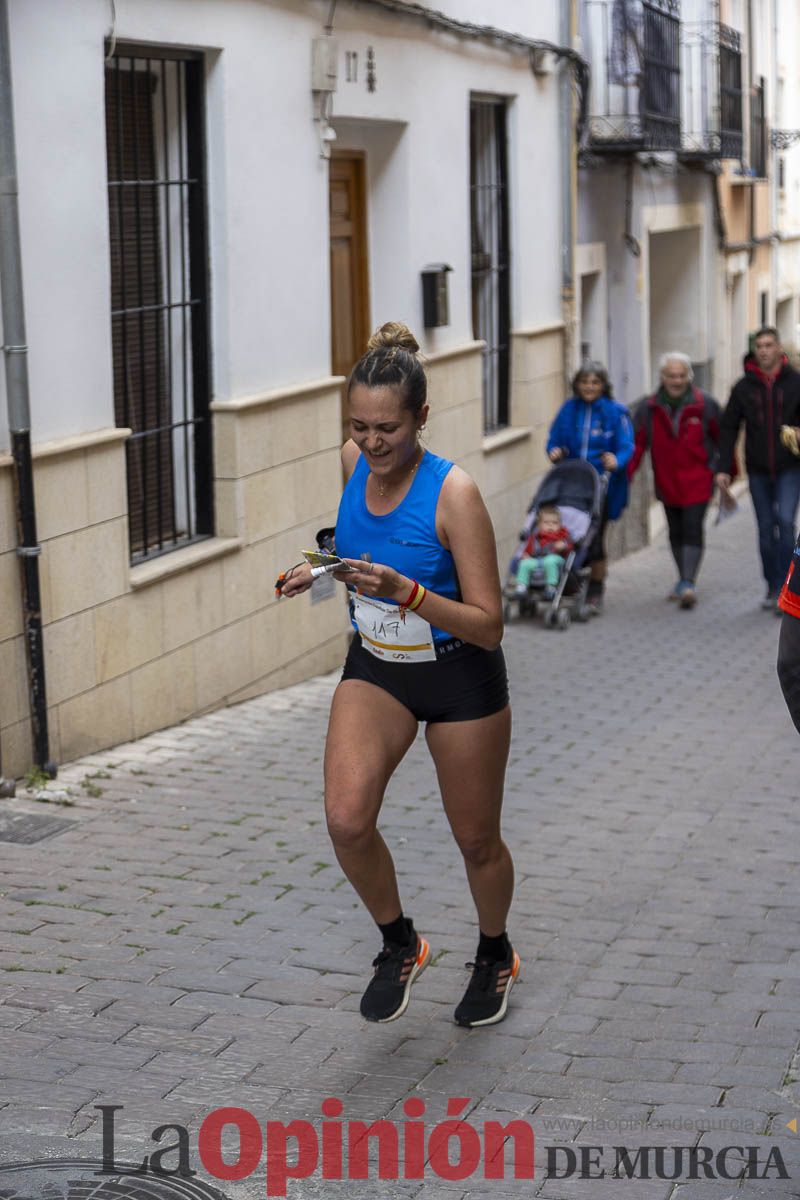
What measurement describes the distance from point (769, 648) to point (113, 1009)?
7189 mm

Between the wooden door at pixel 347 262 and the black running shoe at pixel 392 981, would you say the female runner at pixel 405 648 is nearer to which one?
the black running shoe at pixel 392 981

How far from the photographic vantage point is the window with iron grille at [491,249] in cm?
1313

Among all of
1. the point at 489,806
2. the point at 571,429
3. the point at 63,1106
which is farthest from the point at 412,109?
the point at 63,1106

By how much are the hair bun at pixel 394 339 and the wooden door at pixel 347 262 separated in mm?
6195

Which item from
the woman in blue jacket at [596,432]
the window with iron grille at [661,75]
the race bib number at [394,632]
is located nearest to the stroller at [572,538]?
the woman in blue jacket at [596,432]

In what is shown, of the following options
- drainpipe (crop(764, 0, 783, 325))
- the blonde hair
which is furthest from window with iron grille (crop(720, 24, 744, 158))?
the blonde hair

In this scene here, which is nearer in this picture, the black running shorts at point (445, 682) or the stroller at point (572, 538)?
the black running shorts at point (445, 682)

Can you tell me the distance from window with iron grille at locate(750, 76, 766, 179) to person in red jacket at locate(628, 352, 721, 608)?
1121cm

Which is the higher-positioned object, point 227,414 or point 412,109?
point 412,109

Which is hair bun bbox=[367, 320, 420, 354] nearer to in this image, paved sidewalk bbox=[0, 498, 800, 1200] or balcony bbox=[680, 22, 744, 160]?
paved sidewalk bbox=[0, 498, 800, 1200]

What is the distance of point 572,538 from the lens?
11891mm

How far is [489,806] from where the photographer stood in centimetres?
465

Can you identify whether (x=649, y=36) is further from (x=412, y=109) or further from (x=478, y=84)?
(x=412, y=109)

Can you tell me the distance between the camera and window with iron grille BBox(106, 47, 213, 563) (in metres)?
8.08
